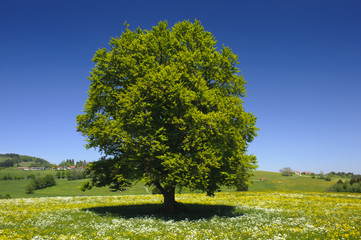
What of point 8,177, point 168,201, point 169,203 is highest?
point 168,201

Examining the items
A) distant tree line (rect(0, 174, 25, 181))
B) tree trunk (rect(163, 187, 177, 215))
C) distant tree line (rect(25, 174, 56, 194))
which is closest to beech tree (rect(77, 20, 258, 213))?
tree trunk (rect(163, 187, 177, 215))

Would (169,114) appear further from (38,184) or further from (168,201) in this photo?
(38,184)

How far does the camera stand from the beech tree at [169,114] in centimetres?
1997

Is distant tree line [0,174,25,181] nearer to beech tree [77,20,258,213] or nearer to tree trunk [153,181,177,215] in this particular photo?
beech tree [77,20,258,213]

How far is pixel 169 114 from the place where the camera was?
69.6 feet

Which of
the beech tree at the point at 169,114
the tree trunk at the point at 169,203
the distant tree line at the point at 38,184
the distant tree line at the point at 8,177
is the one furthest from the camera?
the distant tree line at the point at 8,177

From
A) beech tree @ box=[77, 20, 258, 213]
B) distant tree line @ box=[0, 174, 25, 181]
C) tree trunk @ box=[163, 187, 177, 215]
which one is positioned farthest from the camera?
distant tree line @ box=[0, 174, 25, 181]

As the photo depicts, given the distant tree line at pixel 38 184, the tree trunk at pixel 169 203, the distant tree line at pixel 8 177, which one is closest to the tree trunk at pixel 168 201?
the tree trunk at pixel 169 203

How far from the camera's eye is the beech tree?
1997 cm

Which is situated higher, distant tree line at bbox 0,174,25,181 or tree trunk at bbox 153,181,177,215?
tree trunk at bbox 153,181,177,215

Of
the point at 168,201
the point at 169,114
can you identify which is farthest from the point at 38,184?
the point at 169,114

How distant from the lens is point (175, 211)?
926 inches

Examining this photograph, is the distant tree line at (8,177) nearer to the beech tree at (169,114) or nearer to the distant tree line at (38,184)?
the distant tree line at (38,184)

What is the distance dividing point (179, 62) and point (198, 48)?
9.85 feet
